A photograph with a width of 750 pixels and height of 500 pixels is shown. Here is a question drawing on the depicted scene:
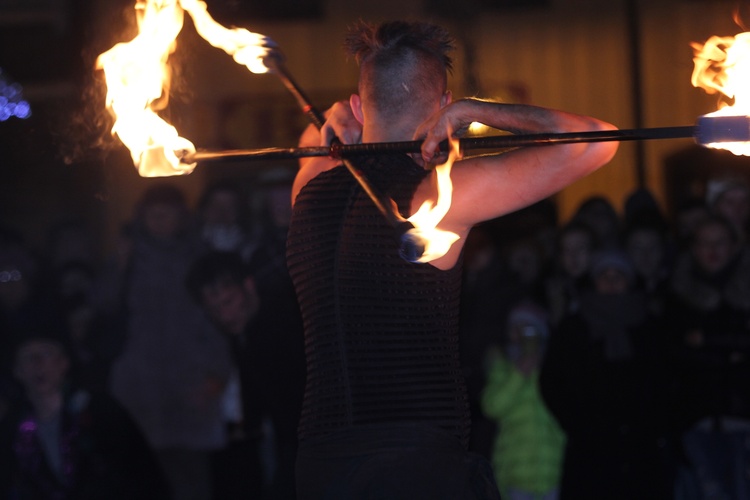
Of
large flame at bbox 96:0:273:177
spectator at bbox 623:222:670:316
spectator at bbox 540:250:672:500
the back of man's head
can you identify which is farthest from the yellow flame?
spectator at bbox 623:222:670:316

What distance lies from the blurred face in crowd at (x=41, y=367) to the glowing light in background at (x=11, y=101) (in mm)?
3474

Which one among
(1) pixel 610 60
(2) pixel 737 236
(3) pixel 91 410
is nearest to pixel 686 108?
(1) pixel 610 60

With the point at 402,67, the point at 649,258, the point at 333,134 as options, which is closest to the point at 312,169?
the point at 333,134

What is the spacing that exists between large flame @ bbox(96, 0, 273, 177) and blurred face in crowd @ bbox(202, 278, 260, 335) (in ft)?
6.58

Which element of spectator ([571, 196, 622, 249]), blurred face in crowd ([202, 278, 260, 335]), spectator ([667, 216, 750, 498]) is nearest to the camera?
spectator ([667, 216, 750, 498])

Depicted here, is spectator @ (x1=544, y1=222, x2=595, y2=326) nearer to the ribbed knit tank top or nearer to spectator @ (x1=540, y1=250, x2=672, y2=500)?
spectator @ (x1=540, y1=250, x2=672, y2=500)

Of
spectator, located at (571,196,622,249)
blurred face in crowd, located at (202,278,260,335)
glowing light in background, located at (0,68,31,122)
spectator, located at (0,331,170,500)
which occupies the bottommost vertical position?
spectator, located at (0,331,170,500)

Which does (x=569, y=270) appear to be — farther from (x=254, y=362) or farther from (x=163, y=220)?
(x=163, y=220)

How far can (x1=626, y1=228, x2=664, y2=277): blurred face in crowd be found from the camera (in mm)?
6008

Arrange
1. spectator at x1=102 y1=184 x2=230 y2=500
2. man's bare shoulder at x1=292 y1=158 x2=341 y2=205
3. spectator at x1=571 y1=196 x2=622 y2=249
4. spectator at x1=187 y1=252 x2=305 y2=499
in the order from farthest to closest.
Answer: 1. spectator at x1=571 y1=196 x2=622 y2=249
2. spectator at x1=102 y1=184 x2=230 y2=500
3. spectator at x1=187 y1=252 x2=305 y2=499
4. man's bare shoulder at x1=292 y1=158 x2=341 y2=205

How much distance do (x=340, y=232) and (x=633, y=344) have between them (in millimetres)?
2976

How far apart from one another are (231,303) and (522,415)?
151cm

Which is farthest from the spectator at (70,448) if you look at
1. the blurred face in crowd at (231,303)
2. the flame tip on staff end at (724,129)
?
the flame tip on staff end at (724,129)

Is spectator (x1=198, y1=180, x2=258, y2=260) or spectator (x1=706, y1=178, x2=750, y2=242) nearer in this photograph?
spectator (x1=706, y1=178, x2=750, y2=242)
